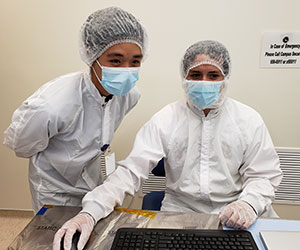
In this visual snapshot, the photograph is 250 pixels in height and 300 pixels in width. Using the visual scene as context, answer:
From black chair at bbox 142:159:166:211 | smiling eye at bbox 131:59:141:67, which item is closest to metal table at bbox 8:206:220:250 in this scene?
black chair at bbox 142:159:166:211

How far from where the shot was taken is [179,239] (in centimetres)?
89

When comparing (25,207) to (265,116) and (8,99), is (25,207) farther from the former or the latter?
(265,116)

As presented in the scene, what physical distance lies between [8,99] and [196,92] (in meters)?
1.62

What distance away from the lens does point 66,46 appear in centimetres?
201

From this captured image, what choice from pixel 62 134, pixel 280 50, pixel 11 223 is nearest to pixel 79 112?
pixel 62 134

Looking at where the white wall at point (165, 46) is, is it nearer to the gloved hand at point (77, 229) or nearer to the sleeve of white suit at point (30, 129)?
the sleeve of white suit at point (30, 129)

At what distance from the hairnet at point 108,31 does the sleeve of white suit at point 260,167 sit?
2.33 ft

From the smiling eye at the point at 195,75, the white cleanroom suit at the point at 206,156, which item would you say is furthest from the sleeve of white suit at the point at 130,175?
the smiling eye at the point at 195,75

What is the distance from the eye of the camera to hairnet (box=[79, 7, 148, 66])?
1.13 meters

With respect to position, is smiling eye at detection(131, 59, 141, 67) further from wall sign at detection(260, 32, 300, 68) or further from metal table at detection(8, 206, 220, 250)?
wall sign at detection(260, 32, 300, 68)

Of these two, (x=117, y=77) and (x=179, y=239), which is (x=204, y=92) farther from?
(x=179, y=239)

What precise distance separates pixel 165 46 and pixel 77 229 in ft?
4.61

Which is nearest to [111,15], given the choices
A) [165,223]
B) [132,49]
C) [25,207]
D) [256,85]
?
[132,49]

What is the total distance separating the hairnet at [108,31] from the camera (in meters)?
1.13
